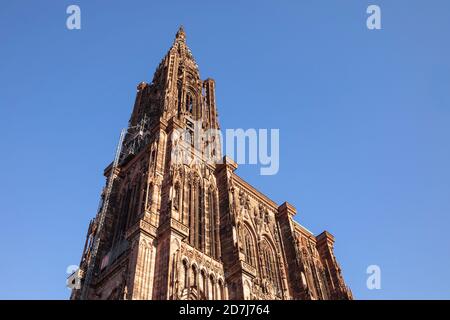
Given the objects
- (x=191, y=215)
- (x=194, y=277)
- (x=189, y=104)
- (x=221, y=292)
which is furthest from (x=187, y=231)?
(x=189, y=104)

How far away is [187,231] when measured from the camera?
25953 millimetres

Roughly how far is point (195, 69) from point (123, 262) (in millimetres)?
29130

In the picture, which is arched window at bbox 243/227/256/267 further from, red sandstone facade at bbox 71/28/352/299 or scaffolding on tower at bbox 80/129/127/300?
scaffolding on tower at bbox 80/129/127/300

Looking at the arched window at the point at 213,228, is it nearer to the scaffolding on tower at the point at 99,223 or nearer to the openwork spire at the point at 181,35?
the scaffolding on tower at the point at 99,223

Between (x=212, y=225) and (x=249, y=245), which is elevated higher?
(x=212, y=225)

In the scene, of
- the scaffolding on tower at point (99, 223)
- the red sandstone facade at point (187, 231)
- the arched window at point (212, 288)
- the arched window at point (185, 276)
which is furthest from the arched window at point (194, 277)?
the scaffolding on tower at point (99, 223)

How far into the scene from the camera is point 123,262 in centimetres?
2567

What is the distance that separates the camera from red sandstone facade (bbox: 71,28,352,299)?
24.8m

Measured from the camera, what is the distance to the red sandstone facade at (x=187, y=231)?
24.8m

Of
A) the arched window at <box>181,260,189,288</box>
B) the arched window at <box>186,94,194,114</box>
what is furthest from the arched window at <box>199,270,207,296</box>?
the arched window at <box>186,94,194,114</box>

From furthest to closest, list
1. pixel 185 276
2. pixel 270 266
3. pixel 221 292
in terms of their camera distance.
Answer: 1. pixel 270 266
2. pixel 221 292
3. pixel 185 276

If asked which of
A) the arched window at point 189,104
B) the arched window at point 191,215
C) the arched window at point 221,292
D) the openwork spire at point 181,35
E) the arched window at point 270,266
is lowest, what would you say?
the arched window at point 221,292

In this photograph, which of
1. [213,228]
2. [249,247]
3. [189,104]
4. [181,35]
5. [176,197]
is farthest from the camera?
[181,35]

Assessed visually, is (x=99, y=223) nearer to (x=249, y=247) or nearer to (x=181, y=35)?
(x=249, y=247)
